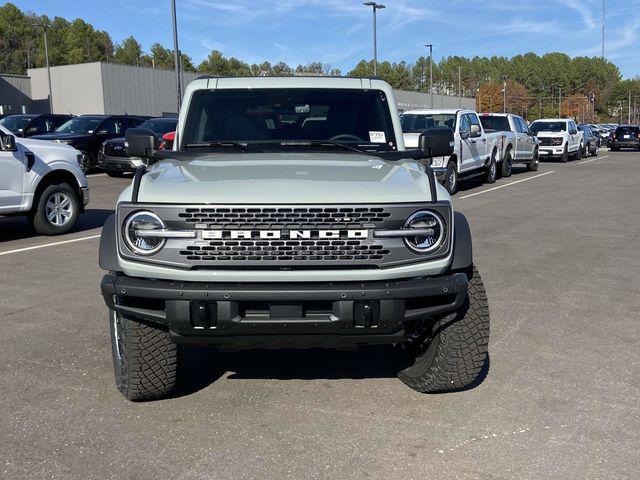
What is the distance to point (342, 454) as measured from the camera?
10.9ft

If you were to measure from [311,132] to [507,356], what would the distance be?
2.03m

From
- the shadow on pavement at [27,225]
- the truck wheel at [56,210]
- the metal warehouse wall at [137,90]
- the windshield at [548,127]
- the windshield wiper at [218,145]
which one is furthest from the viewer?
the metal warehouse wall at [137,90]

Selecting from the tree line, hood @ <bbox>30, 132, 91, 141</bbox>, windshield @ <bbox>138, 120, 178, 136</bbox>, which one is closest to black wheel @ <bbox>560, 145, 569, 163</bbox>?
windshield @ <bbox>138, 120, 178, 136</bbox>

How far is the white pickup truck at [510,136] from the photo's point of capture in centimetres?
2110

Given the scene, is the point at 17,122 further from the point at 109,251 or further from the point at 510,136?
the point at 109,251

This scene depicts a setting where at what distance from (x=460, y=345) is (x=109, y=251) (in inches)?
75.5

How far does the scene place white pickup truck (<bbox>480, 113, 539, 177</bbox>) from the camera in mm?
21100

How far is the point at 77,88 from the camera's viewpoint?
50.7m

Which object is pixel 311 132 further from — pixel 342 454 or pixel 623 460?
pixel 623 460

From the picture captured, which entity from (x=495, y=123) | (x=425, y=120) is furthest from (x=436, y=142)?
(x=495, y=123)

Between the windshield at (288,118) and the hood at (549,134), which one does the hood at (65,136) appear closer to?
the windshield at (288,118)

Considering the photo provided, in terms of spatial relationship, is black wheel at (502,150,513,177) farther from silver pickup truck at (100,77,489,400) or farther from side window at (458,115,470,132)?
silver pickup truck at (100,77,489,400)

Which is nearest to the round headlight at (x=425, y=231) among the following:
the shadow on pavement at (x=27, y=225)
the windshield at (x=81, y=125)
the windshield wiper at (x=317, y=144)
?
the windshield wiper at (x=317, y=144)

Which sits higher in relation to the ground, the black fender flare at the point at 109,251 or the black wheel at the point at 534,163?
the black fender flare at the point at 109,251
